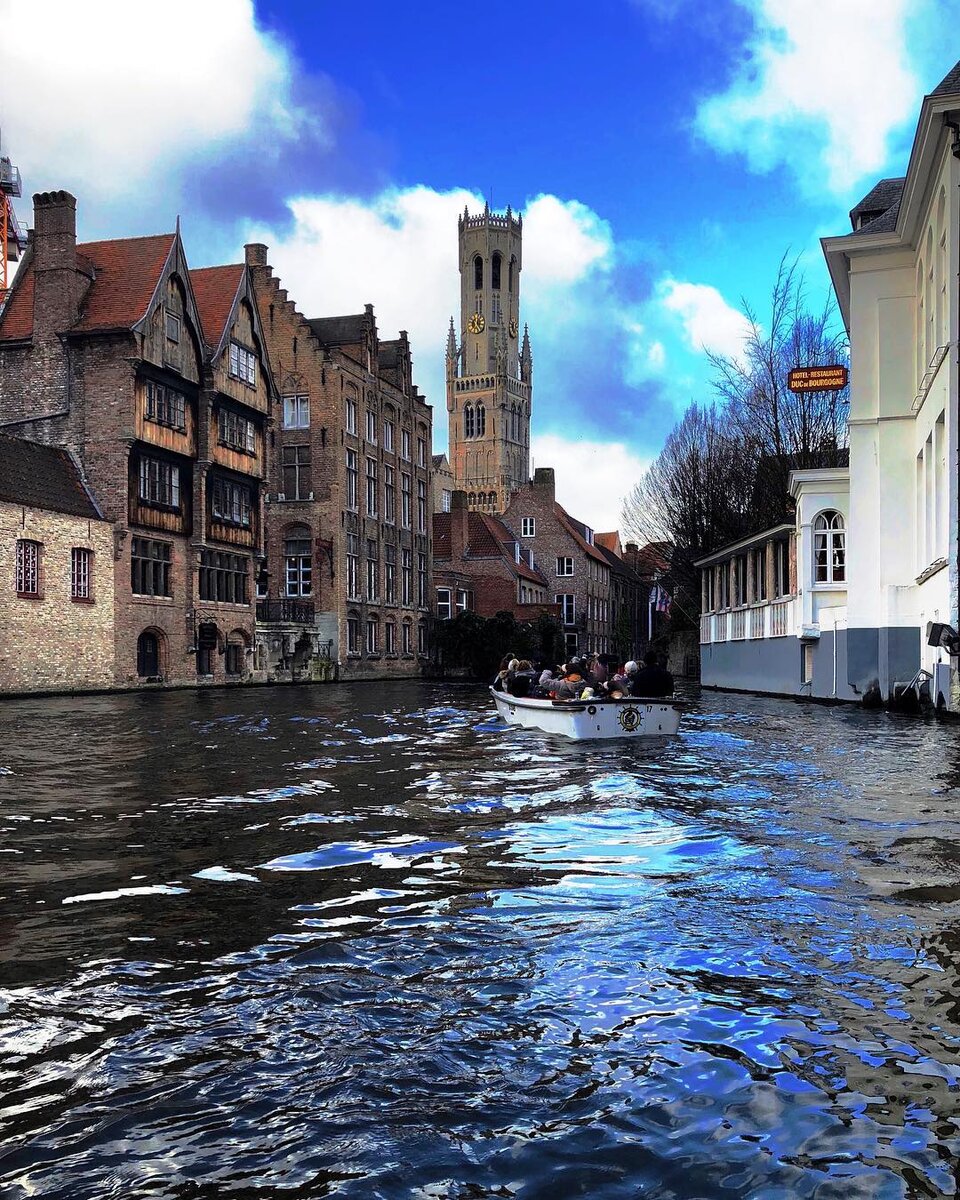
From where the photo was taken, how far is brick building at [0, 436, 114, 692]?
3077 cm

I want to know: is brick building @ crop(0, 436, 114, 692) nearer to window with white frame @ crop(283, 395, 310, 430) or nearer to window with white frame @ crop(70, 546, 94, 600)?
window with white frame @ crop(70, 546, 94, 600)

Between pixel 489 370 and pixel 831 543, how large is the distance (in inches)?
4988

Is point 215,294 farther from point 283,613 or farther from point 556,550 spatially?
point 556,550

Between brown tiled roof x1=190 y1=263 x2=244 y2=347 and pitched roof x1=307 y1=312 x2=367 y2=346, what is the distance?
1162 cm

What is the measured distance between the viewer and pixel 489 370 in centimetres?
15538

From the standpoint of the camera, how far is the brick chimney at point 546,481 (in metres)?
78.3

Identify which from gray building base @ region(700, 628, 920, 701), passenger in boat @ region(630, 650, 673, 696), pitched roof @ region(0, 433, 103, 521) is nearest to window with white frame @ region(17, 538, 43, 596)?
pitched roof @ region(0, 433, 103, 521)

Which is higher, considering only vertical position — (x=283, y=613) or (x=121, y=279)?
(x=121, y=279)

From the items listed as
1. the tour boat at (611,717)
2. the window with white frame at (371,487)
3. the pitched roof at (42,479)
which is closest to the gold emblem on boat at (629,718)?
the tour boat at (611,717)

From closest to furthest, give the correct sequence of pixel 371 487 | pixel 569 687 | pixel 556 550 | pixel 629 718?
pixel 629 718, pixel 569 687, pixel 371 487, pixel 556 550

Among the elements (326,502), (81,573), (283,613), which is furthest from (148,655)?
(326,502)

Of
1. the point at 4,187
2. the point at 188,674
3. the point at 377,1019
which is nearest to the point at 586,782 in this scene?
the point at 377,1019

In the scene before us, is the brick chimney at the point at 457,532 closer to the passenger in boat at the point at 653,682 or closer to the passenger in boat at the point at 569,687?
the passenger in boat at the point at 569,687

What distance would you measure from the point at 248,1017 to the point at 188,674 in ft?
119
